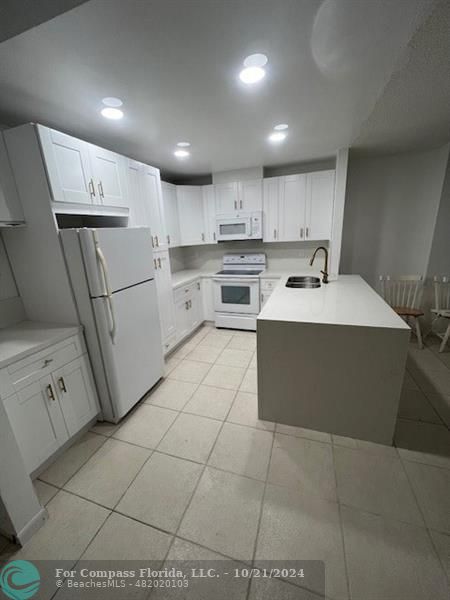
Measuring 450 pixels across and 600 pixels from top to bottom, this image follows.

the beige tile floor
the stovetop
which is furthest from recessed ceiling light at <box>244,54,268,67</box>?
the stovetop

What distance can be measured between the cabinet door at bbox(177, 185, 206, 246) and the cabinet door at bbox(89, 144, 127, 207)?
1.50 m

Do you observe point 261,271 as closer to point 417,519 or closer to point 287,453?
point 287,453

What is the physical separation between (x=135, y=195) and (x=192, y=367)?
1942mm

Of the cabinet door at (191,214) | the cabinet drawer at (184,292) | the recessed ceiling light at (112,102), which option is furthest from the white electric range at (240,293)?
the recessed ceiling light at (112,102)

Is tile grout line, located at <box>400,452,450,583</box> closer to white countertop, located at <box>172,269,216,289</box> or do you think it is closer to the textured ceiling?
the textured ceiling

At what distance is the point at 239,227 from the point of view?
363 centimetres

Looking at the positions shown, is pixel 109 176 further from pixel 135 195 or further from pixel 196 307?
pixel 196 307

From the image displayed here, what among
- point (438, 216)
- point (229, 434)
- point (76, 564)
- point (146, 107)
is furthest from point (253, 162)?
point (76, 564)

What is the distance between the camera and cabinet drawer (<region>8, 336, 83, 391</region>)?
4.60 feet

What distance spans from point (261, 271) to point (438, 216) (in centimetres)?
234

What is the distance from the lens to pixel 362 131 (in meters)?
2.35

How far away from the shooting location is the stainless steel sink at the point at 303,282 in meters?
2.68

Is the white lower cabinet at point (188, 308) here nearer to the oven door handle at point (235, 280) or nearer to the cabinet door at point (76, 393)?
the oven door handle at point (235, 280)

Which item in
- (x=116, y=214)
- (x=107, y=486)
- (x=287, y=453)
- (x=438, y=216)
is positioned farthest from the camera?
(x=438, y=216)
